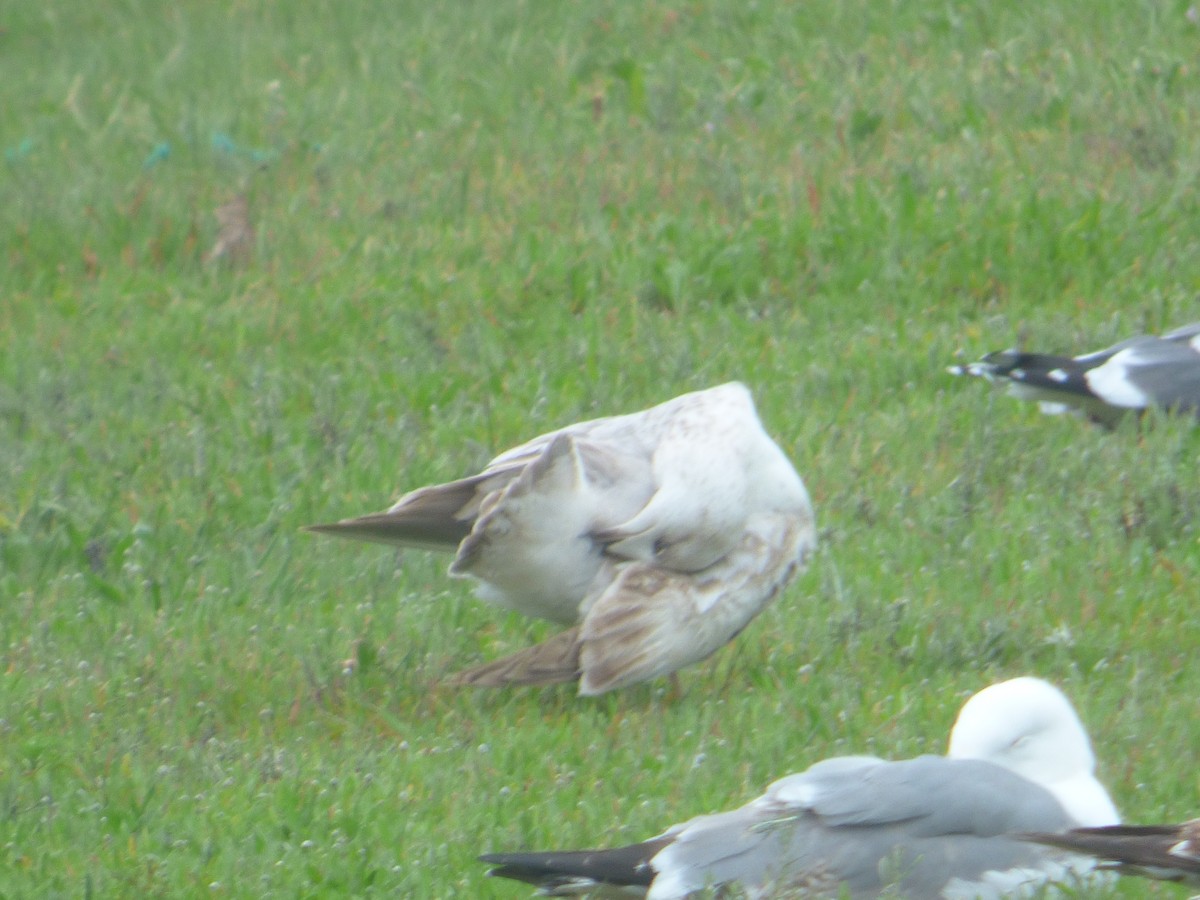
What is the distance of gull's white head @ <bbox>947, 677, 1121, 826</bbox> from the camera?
376cm

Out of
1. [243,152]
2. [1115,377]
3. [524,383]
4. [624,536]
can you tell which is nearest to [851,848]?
[624,536]

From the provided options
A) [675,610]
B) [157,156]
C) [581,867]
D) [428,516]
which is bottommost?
[157,156]

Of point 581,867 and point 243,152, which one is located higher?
point 581,867

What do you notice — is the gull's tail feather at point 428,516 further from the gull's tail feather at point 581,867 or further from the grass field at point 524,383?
the gull's tail feather at point 581,867

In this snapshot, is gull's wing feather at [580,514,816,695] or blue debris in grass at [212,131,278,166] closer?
gull's wing feather at [580,514,816,695]

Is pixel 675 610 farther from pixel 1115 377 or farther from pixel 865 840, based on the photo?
pixel 1115 377

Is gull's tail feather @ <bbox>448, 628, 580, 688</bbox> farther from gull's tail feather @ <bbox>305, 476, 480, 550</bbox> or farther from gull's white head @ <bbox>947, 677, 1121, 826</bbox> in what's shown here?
gull's white head @ <bbox>947, 677, 1121, 826</bbox>

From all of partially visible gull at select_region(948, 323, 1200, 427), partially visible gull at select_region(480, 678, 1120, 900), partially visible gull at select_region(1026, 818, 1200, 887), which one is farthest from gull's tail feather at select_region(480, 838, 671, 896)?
partially visible gull at select_region(948, 323, 1200, 427)

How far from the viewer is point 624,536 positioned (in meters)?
4.57

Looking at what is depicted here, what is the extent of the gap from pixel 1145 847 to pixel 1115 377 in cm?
321

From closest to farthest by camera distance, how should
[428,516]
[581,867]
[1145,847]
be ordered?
[1145,847] → [581,867] → [428,516]

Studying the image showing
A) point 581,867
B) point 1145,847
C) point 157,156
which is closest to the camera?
point 1145,847

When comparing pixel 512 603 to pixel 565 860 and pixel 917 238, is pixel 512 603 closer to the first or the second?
pixel 565 860

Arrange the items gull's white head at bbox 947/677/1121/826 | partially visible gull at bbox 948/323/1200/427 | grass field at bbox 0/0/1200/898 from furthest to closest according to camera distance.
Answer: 1. partially visible gull at bbox 948/323/1200/427
2. grass field at bbox 0/0/1200/898
3. gull's white head at bbox 947/677/1121/826
